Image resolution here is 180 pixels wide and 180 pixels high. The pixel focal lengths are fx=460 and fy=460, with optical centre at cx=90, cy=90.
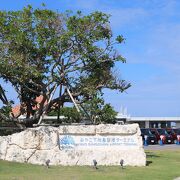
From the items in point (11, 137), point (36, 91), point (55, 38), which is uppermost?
point (55, 38)

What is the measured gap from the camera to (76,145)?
19.1 m

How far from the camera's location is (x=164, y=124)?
3799 inches

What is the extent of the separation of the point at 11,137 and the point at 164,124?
3151 inches

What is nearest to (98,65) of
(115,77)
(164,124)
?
(115,77)

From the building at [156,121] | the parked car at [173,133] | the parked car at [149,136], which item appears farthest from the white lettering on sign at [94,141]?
the building at [156,121]

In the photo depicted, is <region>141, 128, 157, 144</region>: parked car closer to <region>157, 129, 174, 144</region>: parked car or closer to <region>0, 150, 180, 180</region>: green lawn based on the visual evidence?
<region>157, 129, 174, 144</region>: parked car

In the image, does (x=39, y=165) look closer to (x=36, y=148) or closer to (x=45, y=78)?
(x=36, y=148)

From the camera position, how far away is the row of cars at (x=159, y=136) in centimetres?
4394

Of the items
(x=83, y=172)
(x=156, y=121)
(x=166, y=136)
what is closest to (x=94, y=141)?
(x=83, y=172)

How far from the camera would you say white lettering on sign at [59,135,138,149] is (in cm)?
1905

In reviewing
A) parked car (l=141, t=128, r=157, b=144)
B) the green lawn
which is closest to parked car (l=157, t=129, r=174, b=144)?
parked car (l=141, t=128, r=157, b=144)

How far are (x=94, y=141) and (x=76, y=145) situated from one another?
0.77 meters

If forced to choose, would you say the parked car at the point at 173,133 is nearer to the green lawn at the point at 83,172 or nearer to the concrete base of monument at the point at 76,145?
the concrete base of monument at the point at 76,145

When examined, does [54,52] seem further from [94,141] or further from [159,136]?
[159,136]
